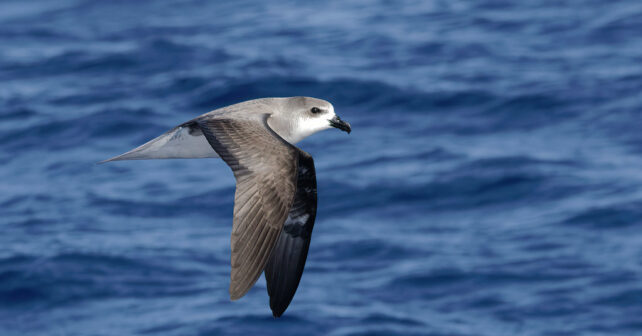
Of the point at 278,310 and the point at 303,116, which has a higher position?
the point at 303,116

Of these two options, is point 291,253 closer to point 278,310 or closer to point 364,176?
point 278,310

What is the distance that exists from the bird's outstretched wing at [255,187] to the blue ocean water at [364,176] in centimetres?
756

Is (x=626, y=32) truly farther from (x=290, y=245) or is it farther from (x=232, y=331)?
(x=290, y=245)

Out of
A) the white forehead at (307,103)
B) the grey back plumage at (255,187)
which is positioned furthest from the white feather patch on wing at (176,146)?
the white forehead at (307,103)

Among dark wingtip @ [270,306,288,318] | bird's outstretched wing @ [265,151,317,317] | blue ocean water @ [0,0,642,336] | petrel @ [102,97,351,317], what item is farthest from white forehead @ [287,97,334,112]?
blue ocean water @ [0,0,642,336]

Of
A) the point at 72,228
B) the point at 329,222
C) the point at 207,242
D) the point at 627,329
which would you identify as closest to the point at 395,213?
the point at 329,222

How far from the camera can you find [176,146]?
8227mm

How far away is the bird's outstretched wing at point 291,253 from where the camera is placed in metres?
8.11

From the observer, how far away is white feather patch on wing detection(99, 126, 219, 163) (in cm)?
820

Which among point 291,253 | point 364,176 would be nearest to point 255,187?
point 291,253

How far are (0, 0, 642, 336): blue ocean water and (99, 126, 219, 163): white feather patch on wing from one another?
670cm

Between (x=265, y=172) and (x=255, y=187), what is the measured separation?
0.44ft

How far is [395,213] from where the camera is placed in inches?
687

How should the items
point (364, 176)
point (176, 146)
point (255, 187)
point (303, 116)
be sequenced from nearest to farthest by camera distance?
1. point (255, 187)
2. point (176, 146)
3. point (303, 116)
4. point (364, 176)
